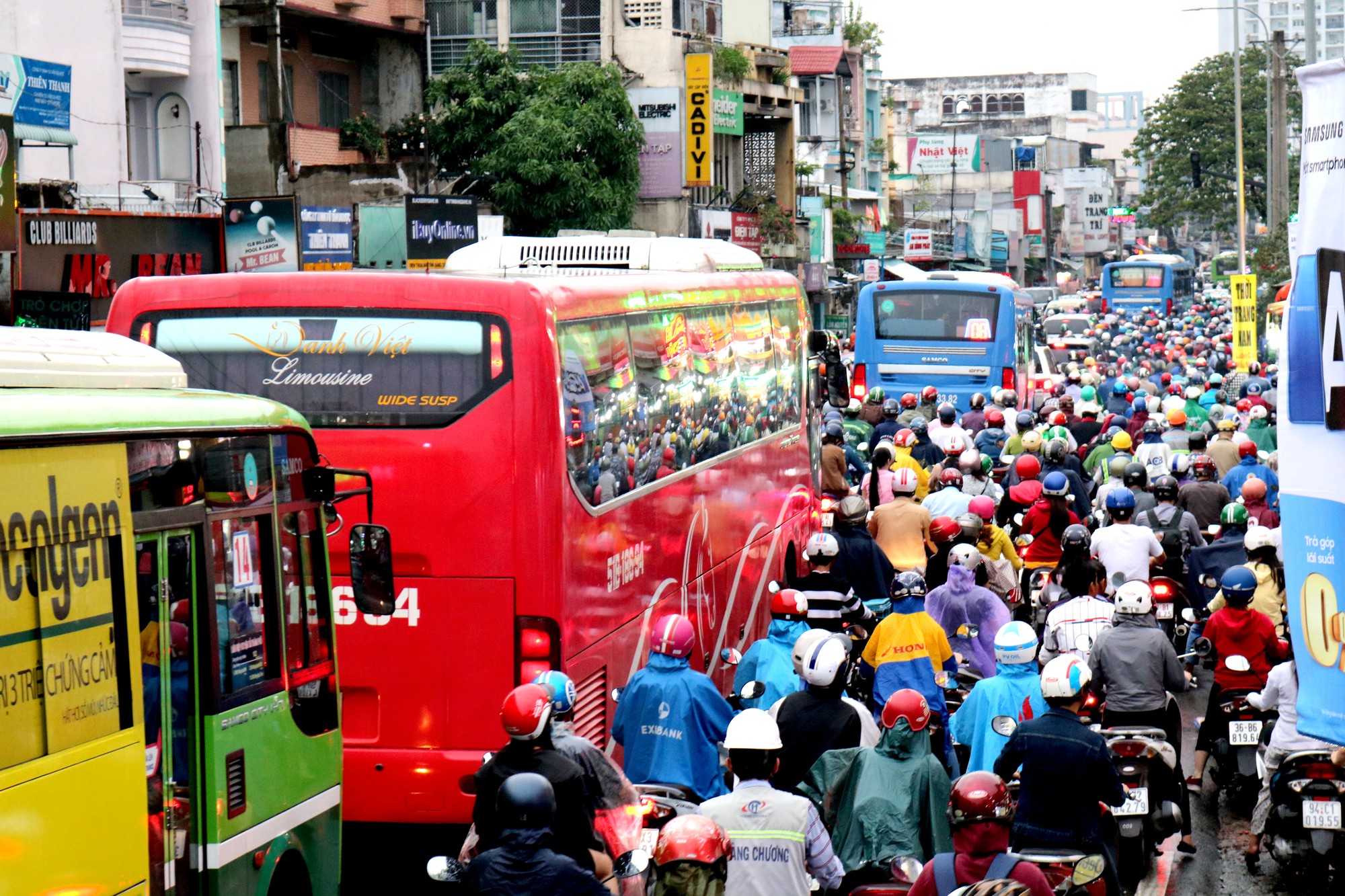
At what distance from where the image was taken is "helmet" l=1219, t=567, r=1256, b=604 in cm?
1010

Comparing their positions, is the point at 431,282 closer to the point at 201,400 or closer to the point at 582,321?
the point at 582,321

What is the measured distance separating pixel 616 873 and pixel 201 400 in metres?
2.16

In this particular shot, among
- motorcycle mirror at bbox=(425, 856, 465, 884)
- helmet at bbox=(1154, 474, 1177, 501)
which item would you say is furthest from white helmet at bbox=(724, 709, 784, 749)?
helmet at bbox=(1154, 474, 1177, 501)

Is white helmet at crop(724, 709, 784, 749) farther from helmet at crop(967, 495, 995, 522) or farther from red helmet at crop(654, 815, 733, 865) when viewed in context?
helmet at crop(967, 495, 995, 522)

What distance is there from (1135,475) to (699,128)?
2787cm

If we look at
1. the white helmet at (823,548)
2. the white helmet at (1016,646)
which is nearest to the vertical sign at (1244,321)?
the white helmet at (823,548)

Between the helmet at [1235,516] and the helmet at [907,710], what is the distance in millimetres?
6518

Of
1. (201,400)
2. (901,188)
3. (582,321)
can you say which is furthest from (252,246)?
(901,188)

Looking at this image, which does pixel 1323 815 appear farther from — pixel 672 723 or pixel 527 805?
pixel 527 805

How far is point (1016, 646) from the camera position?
8055 mm

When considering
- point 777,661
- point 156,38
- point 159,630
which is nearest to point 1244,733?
point 777,661

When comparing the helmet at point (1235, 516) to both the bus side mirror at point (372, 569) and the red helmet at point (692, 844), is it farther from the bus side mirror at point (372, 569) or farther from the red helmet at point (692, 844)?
the red helmet at point (692, 844)

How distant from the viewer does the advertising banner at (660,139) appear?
4006 centimetres

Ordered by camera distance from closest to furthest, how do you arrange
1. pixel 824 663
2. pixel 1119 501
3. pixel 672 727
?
1. pixel 824 663
2. pixel 672 727
3. pixel 1119 501
